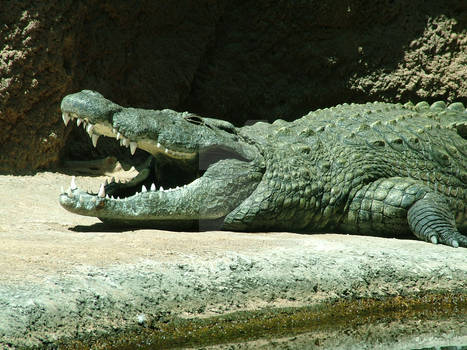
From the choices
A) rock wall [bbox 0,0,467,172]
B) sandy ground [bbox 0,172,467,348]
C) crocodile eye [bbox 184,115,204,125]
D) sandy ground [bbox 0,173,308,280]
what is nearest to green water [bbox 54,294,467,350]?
sandy ground [bbox 0,172,467,348]

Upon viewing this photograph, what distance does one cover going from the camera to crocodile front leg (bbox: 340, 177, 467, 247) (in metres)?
4.79

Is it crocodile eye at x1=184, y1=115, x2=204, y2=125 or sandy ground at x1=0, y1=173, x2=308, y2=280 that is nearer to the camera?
sandy ground at x1=0, y1=173, x2=308, y2=280

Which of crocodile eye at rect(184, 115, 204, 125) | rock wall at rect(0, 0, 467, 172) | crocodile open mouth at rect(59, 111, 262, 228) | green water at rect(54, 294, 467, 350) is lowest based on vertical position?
green water at rect(54, 294, 467, 350)

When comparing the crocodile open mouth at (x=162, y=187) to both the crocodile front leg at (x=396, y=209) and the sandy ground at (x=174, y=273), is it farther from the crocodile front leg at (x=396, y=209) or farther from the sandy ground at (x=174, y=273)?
the crocodile front leg at (x=396, y=209)

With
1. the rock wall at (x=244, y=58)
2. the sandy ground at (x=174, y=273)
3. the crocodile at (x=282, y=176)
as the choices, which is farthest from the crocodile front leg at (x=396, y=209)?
the rock wall at (x=244, y=58)

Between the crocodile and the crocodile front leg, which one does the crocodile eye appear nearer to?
the crocodile

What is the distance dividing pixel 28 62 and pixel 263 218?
2765mm

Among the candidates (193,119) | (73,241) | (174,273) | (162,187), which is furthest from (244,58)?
(174,273)

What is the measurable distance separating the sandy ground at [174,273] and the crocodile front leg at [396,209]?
1.05ft

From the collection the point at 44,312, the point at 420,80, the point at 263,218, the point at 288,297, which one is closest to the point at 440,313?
the point at 288,297

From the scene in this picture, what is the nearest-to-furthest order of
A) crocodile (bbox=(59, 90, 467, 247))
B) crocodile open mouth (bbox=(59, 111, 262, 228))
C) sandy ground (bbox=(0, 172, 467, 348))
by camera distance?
sandy ground (bbox=(0, 172, 467, 348)), crocodile open mouth (bbox=(59, 111, 262, 228)), crocodile (bbox=(59, 90, 467, 247))

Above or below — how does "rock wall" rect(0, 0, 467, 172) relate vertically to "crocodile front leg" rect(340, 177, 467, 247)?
above

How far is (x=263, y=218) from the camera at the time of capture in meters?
4.83

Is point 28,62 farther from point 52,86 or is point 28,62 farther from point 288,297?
point 288,297
